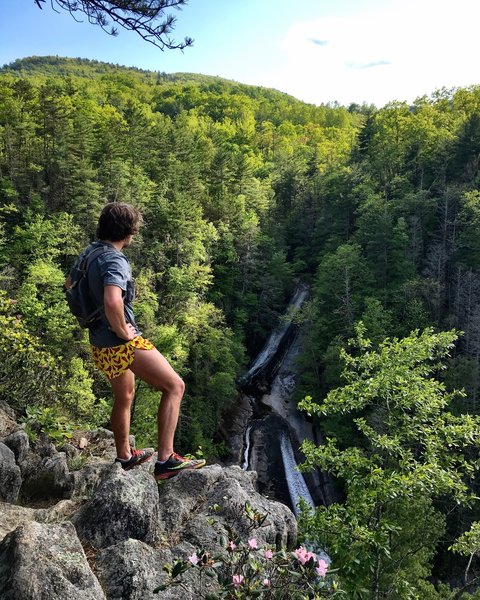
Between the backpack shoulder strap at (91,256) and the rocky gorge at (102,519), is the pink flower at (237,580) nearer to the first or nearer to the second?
the rocky gorge at (102,519)

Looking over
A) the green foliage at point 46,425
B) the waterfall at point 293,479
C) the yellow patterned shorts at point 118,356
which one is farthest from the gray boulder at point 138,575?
the waterfall at point 293,479

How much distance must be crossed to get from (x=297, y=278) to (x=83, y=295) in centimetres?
4433

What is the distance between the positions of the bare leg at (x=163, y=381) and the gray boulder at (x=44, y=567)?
112 cm

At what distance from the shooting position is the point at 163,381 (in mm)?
3703

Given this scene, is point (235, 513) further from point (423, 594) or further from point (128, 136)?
point (128, 136)

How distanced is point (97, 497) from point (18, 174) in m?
32.0

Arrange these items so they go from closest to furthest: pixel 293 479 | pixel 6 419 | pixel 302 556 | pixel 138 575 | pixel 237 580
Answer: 1. pixel 237 580
2. pixel 302 556
3. pixel 138 575
4. pixel 6 419
5. pixel 293 479

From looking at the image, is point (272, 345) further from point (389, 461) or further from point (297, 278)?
point (389, 461)

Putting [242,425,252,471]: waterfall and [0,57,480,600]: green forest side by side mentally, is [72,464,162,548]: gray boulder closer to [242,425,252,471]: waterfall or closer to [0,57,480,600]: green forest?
[0,57,480,600]: green forest

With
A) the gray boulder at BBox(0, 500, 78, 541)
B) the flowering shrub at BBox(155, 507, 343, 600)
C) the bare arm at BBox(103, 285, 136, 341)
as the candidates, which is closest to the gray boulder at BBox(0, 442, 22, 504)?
the gray boulder at BBox(0, 500, 78, 541)

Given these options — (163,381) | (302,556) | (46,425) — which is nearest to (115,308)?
(163,381)

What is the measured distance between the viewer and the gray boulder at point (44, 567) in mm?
2467

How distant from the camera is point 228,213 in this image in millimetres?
42531

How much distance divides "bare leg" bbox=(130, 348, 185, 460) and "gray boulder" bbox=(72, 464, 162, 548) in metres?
0.48
